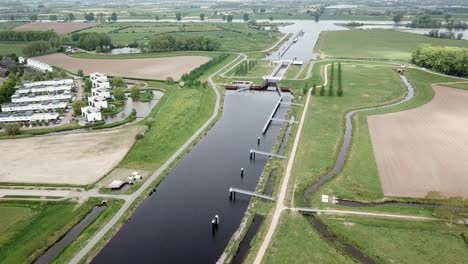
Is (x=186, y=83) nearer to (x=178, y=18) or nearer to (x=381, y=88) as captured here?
(x=381, y=88)

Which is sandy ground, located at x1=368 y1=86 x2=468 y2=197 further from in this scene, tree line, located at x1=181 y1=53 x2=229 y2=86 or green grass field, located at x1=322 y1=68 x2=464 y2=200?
tree line, located at x1=181 y1=53 x2=229 y2=86

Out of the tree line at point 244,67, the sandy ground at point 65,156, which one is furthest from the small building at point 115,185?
the tree line at point 244,67

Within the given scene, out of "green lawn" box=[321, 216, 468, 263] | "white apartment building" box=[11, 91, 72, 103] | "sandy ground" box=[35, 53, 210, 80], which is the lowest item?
"green lawn" box=[321, 216, 468, 263]

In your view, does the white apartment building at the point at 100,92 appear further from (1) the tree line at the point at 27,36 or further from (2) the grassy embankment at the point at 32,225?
(1) the tree line at the point at 27,36

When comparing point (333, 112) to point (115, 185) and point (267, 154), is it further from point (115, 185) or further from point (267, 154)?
point (115, 185)

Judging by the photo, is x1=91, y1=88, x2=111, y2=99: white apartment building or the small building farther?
x1=91, y1=88, x2=111, y2=99: white apartment building

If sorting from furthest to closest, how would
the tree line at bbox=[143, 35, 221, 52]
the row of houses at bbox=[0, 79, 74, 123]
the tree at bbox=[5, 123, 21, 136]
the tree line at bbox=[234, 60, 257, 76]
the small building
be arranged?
1. the tree line at bbox=[143, 35, 221, 52]
2. the tree line at bbox=[234, 60, 257, 76]
3. the row of houses at bbox=[0, 79, 74, 123]
4. the tree at bbox=[5, 123, 21, 136]
5. the small building

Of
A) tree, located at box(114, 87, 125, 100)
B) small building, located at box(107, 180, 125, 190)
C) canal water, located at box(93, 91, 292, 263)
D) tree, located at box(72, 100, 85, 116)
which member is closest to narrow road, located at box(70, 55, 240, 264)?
canal water, located at box(93, 91, 292, 263)

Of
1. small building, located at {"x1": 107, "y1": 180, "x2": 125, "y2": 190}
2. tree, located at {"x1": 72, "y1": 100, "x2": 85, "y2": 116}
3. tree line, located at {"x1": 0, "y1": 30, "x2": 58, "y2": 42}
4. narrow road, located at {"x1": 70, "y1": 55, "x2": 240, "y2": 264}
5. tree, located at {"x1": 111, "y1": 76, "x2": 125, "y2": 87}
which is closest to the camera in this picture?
narrow road, located at {"x1": 70, "y1": 55, "x2": 240, "y2": 264}
